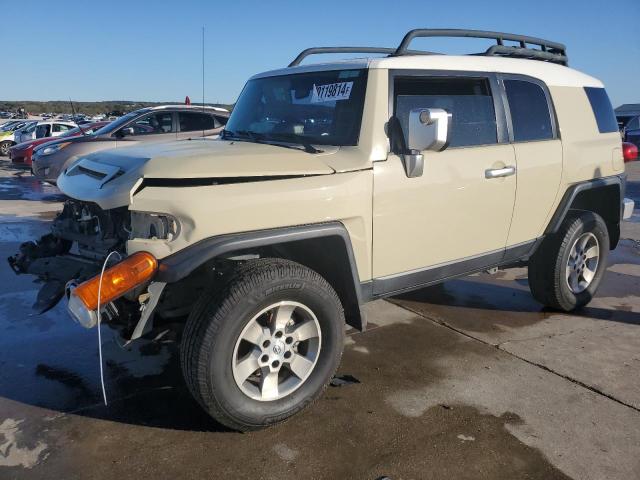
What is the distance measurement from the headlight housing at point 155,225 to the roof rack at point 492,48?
1.94 meters

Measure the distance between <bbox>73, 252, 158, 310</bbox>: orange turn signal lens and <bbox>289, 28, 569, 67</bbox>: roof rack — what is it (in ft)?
7.22

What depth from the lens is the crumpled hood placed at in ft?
8.84

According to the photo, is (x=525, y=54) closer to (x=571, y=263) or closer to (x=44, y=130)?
(x=571, y=263)

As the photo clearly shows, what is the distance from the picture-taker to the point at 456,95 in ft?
12.3

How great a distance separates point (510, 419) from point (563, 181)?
217 centimetres

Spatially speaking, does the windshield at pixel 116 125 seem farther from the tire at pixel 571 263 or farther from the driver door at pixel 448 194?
the tire at pixel 571 263

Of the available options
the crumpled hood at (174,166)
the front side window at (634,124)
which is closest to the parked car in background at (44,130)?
the crumpled hood at (174,166)

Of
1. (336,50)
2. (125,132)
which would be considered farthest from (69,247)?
(125,132)

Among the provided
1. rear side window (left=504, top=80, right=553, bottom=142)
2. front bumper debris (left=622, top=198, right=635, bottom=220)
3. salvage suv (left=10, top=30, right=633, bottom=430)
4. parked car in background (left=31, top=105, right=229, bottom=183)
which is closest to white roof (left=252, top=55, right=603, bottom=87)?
salvage suv (left=10, top=30, right=633, bottom=430)

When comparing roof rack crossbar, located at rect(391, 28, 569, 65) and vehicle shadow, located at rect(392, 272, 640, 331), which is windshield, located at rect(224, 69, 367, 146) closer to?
roof rack crossbar, located at rect(391, 28, 569, 65)

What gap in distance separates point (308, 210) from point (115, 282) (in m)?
1.05

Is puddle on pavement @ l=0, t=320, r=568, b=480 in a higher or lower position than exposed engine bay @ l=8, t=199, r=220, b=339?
lower

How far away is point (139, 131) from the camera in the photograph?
10562 millimetres

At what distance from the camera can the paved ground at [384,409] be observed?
2695 millimetres
